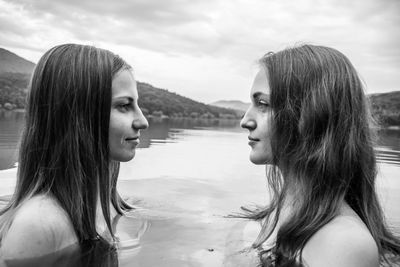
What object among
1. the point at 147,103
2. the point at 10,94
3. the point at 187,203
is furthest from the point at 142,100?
the point at 187,203

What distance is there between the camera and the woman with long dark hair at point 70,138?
296 cm

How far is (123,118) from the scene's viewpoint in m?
3.40

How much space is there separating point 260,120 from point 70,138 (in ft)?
5.08

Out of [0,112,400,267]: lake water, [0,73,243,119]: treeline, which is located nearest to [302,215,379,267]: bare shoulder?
[0,112,400,267]: lake water

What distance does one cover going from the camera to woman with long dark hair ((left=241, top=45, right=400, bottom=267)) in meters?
2.73

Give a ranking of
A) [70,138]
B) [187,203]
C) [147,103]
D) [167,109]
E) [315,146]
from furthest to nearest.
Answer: [147,103] < [167,109] < [187,203] < [70,138] < [315,146]

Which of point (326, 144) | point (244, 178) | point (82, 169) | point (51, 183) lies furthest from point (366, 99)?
point (244, 178)

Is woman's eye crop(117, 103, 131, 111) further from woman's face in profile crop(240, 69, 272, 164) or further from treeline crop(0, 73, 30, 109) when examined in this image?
treeline crop(0, 73, 30, 109)

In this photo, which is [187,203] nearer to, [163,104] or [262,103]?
[262,103]

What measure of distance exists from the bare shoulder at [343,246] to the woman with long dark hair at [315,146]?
0.6 inches

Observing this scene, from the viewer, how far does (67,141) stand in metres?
3.11

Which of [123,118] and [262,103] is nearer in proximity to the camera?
[262,103]

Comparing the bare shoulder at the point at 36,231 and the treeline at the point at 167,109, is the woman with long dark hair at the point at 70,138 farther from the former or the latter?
the treeline at the point at 167,109

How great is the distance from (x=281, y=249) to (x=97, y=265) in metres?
1.38
